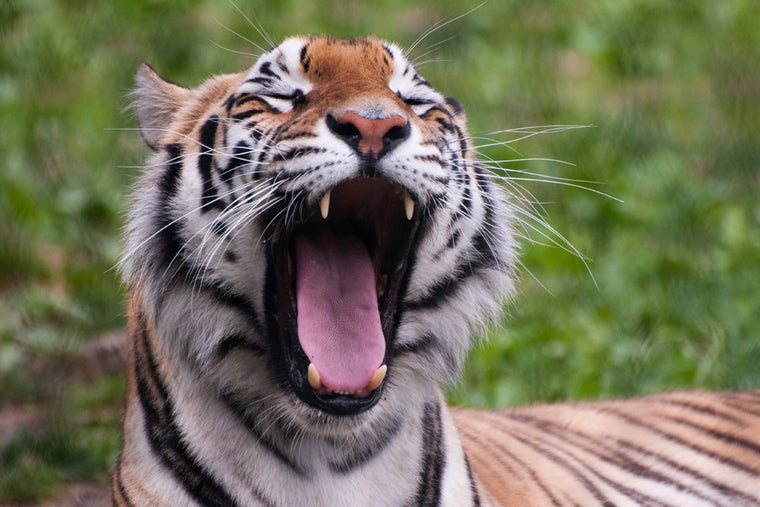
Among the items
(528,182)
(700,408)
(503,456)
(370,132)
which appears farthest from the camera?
(528,182)

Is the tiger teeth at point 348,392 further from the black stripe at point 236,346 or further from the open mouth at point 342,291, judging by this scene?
the black stripe at point 236,346

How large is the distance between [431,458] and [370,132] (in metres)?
0.65

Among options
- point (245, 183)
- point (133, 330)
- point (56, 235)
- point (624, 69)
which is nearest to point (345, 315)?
point (245, 183)

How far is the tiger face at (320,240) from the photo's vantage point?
1.77 m

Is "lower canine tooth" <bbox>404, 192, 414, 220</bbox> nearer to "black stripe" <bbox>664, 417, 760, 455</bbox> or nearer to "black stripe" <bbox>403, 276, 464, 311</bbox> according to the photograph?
"black stripe" <bbox>403, 276, 464, 311</bbox>

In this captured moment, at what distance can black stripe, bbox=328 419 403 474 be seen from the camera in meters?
1.85

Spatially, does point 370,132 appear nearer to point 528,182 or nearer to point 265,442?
point 265,442

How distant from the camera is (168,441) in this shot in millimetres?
1816

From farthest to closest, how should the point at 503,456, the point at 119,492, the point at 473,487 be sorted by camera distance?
the point at 503,456
the point at 473,487
the point at 119,492

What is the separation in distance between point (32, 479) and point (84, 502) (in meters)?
0.15

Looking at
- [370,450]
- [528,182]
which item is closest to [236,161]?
[370,450]

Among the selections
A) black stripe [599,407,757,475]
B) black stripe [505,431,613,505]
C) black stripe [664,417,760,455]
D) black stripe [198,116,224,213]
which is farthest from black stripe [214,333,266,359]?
black stripe [664,417,760,455]

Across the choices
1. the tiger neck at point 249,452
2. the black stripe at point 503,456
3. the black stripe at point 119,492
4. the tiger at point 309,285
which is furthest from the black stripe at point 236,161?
the black stripe at point 503,456

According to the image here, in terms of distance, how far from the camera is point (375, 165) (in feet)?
5.56
